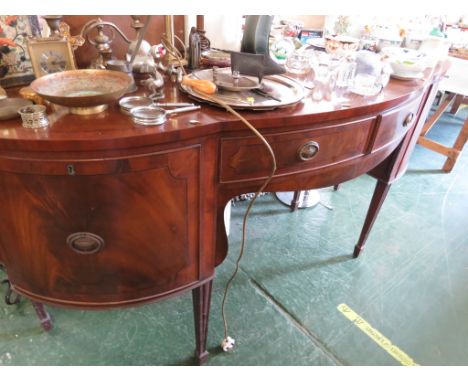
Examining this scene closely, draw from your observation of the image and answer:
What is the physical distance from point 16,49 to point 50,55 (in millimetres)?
76

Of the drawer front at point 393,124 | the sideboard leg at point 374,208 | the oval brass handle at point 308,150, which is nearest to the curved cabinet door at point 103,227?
the oval brass handle at point 308,150

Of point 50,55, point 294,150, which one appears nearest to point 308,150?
point 294,150

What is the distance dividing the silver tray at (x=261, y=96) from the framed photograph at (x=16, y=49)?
12.7 inches

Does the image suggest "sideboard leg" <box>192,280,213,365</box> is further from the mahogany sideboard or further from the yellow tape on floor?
the yellow tape on floor

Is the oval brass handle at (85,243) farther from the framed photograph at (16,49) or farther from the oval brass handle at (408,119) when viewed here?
the oval brass handle at (408,119)

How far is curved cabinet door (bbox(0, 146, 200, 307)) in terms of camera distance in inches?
22.8

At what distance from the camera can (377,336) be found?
3.75 feet

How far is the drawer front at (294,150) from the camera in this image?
68 centimetres

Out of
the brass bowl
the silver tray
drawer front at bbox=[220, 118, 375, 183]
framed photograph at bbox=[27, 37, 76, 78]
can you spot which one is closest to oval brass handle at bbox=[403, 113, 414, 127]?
drawer front at bbox=[220, 118, 375, 183]

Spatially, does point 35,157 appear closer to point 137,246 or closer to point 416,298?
point 137,246

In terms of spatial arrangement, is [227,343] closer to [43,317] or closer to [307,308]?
[307,308]

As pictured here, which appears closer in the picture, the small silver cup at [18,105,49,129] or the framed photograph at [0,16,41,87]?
the small silver cup at [18,105,49,129]

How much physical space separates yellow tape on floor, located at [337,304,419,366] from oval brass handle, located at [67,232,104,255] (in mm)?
913

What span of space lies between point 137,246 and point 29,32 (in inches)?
19.4
